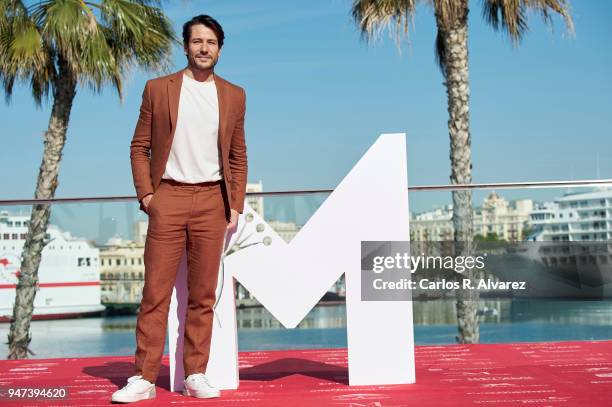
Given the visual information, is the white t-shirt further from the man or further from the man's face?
the man's face

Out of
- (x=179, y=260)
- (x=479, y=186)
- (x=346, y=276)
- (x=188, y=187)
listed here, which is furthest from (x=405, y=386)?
(x=479, y=186)

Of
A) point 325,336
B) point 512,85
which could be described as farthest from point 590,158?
point 325,336

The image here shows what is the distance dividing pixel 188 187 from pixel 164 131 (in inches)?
11.3

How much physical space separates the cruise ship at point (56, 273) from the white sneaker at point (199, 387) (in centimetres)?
245

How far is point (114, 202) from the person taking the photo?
6.19 metres

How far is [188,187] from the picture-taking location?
4117mm

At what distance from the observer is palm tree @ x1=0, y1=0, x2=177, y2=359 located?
11.6 meters

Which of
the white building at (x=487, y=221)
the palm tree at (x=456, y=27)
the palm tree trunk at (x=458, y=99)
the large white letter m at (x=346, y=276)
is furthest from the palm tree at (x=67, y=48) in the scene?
the large white letter m at (x=346, y=276)

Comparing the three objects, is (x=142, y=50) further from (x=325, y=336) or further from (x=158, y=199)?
(x=158, y=199)

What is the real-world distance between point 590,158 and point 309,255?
50.6 m

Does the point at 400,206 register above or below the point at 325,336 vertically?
above

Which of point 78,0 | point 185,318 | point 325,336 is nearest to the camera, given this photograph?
point 185,318

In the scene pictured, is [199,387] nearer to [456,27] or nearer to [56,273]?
[56,273]

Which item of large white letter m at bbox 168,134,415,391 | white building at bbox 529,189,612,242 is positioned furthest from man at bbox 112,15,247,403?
white building at bbox 529,189,612,242
